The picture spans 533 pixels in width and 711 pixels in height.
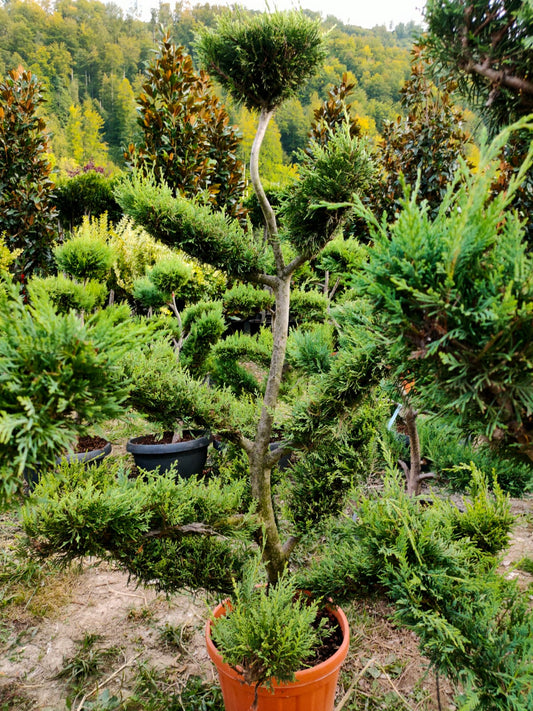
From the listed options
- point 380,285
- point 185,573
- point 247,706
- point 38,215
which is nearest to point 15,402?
point 380,285

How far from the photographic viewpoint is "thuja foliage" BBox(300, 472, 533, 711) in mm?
987

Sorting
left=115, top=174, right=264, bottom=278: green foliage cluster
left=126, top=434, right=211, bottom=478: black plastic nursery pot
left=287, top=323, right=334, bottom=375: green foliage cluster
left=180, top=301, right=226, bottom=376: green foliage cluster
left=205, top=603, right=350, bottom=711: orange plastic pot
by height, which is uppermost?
left=115, top=174, right=264, bottom=278: green foliage cluster

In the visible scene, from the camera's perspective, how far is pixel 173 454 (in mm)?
3100

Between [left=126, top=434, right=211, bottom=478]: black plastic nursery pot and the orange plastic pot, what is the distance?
1731 millimetres

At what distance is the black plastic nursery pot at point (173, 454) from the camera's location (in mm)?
3053

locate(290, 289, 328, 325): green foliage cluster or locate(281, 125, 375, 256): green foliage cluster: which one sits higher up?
locate(281, 125, 375, 256): green foliage cluster

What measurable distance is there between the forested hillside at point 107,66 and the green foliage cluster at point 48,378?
66.2 feet

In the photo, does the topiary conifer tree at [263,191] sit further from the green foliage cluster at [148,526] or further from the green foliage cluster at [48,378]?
the green foliage cluster at [48,378]

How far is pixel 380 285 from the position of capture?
601mm

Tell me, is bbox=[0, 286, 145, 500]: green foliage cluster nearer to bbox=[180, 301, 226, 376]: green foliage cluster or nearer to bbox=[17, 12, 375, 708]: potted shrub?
bbox=[17, 12, 375, 708]: potted shrub

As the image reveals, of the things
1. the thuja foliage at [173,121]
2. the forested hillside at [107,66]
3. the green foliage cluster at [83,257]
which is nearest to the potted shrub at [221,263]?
the green foliage cluster at [83,257]

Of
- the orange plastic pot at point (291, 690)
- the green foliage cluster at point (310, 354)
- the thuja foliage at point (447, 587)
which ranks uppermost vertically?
the green foliage cluster at point (310, 354)

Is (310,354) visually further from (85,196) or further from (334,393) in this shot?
(85,196)

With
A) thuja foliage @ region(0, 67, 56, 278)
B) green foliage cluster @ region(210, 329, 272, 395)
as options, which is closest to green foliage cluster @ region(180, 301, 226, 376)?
green foliage cluster @ region(210, 329, 272, 395)
